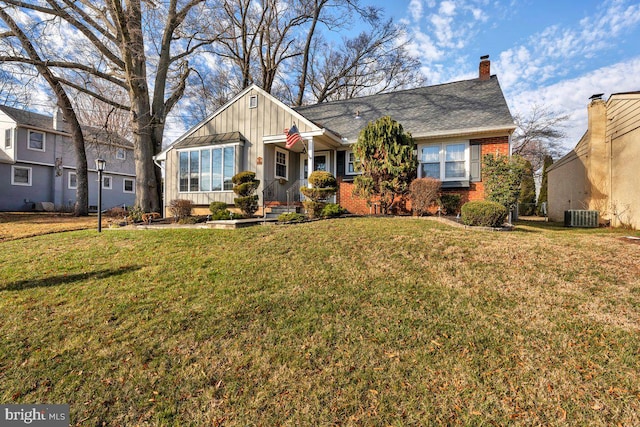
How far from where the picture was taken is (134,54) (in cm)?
1259

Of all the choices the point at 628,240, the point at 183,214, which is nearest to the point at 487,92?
the point at 628,240

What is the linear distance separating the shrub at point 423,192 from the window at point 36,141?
2477cm

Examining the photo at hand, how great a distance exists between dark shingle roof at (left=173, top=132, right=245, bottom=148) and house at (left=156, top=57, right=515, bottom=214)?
54 mm

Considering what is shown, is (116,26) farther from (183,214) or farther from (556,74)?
(556,74)

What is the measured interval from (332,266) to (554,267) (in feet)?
10.9

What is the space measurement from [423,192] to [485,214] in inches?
91.3

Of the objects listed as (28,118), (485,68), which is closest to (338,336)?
(485,68)

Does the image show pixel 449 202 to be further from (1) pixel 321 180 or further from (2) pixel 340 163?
(2) pixel 340 163

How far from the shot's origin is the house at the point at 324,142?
10539 millimetres

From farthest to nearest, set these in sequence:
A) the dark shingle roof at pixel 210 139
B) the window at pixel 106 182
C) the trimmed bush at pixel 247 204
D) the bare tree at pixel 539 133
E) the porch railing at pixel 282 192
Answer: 1. the window at pixel 106 182
2. the bare tree at pixel 539 133
3. the dark shingle roof at pixel 210 139
4. the porch railing at pixel 282 192
5. the trimmed bush at pixel 247 204

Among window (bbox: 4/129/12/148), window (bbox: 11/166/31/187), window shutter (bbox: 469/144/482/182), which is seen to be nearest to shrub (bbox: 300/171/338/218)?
window shutter (bbox: 469/144/482/182)

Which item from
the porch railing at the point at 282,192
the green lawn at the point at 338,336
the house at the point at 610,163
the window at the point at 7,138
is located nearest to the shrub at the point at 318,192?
the porch railing at the point at 282,192

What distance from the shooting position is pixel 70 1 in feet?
36.7

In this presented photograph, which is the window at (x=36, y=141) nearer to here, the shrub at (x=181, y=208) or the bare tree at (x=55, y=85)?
the bare tree at (x=55, y=85)
